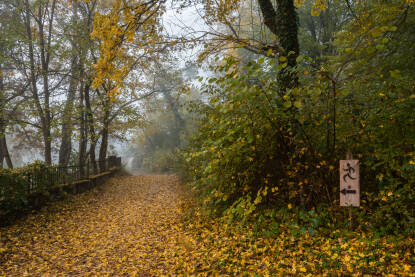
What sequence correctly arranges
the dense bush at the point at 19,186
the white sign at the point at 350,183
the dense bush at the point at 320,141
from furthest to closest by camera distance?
the dense bush at the point at 19,186
the white sign at the point at 350,183
the dense bush at the point at 320,141

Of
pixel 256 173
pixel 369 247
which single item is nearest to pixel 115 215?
pixel 256 173

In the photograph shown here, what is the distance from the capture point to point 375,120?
3521mm

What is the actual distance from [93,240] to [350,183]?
488cm

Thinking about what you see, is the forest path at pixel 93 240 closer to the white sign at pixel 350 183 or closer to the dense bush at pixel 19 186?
the dense bush at pixel 19 186

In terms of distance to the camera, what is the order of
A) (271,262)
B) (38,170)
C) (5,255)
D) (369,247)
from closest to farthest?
1. (369,247)
2. (271,262)
3. (5,255)
4. (38,170)

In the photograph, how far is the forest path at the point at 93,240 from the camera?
12.6 feet

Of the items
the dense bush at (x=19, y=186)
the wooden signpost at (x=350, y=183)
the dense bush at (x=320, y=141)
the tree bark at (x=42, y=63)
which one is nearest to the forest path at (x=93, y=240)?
the dense bush at (x=19, y=186)

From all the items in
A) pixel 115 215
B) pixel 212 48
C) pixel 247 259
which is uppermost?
pixel 212 48

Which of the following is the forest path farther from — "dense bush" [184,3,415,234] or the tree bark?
the tree bark

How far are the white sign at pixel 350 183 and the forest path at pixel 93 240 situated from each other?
2.66 metres

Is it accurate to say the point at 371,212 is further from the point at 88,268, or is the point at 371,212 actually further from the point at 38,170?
the point at 38,170

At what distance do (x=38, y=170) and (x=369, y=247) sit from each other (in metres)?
7.75

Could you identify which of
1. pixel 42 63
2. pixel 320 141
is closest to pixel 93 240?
pixel 320 141

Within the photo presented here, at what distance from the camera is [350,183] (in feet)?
10.8
